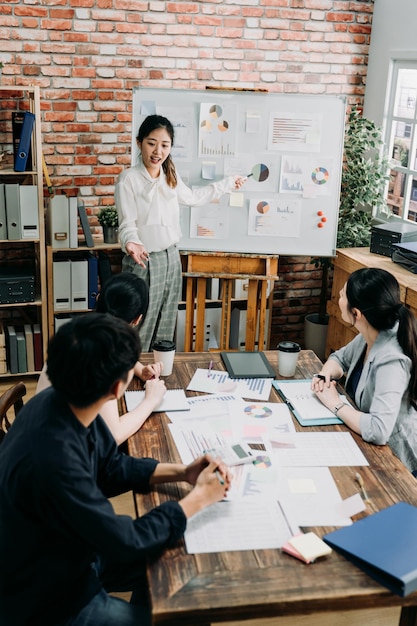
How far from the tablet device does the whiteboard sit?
4.80ft

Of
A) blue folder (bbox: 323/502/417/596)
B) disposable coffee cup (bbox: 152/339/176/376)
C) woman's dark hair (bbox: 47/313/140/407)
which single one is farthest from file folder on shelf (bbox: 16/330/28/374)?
blue folder (bbox: 323/502/417/596)

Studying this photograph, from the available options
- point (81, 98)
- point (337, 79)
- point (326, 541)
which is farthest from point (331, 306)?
point (326, 541)

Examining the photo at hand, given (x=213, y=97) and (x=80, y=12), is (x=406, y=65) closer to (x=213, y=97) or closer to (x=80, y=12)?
(x=213, y=97)

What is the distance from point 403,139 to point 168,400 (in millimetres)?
3023

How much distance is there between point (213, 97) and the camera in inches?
153

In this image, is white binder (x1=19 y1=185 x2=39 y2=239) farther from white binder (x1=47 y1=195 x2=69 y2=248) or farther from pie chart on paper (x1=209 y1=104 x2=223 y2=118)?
pie chart on paper (x1=209 y1=104 x2=223 y2=118)

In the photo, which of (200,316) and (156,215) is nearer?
(156,215)

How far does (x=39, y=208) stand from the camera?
3930 mm

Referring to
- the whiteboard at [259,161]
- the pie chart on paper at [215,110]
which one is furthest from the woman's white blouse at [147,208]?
the pie chart on paper at [215,110]

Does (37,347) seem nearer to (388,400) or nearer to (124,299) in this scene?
(124,299)

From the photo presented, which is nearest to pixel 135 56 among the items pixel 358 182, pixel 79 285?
pixel 79 285

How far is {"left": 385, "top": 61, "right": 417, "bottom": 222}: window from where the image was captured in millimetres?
4395

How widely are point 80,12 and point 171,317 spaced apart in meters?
1.88

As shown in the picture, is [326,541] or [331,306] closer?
[326,541]
